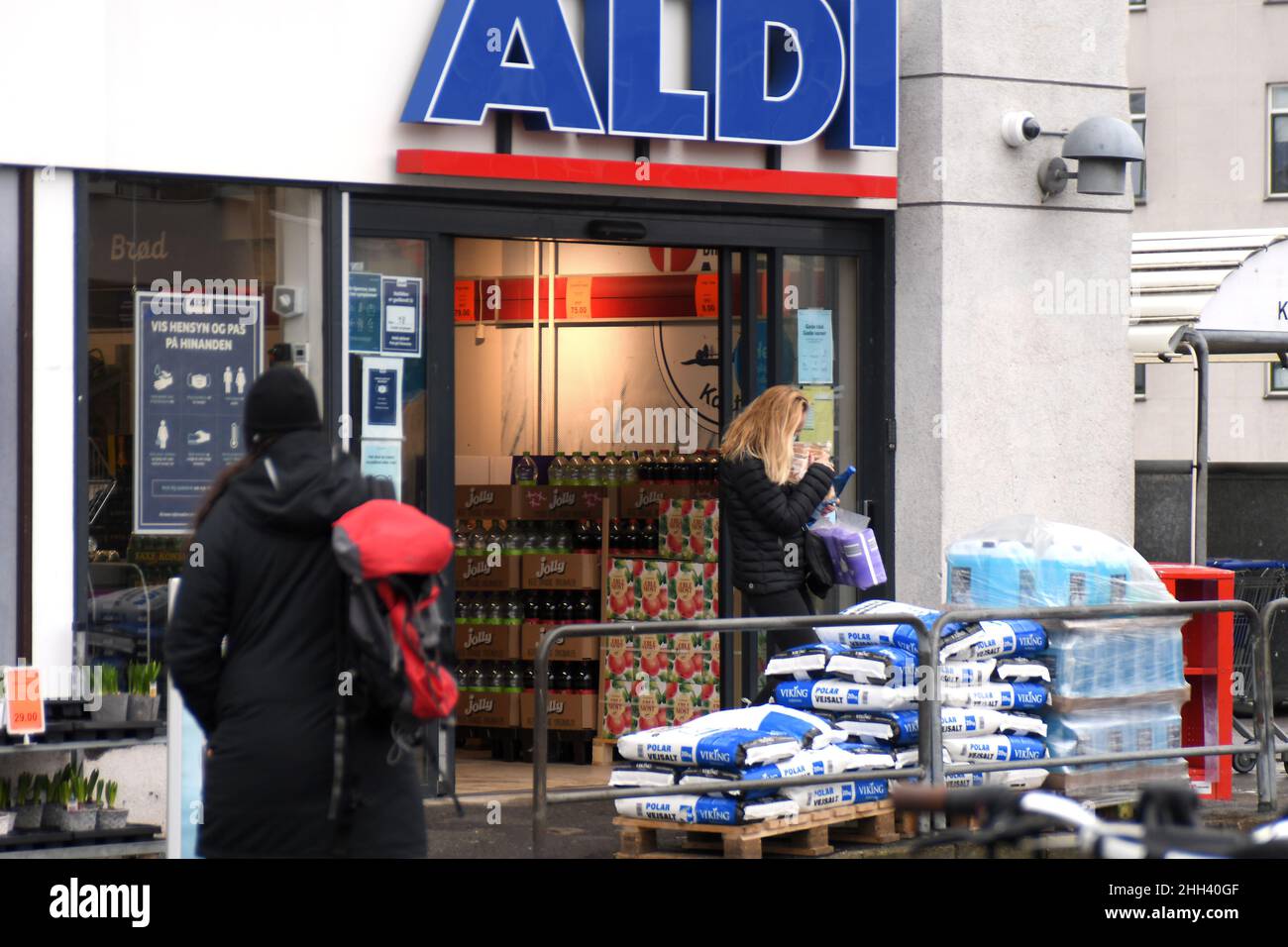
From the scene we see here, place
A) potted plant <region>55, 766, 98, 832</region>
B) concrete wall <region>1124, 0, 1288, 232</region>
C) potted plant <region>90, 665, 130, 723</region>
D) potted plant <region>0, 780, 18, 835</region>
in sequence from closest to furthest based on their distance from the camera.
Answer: potted plant <region>0, 780, 18, 835</region> < potted plant <region>55, 766, 98, 832</region> < potted plant <region>90, 665, 130, 723</region> < concrete wall <region>1124, 0, 1288, 232</region>

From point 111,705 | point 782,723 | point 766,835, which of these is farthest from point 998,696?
point 111,705

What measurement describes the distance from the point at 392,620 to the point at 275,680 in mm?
357

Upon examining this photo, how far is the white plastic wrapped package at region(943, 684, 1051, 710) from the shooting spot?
8977mm

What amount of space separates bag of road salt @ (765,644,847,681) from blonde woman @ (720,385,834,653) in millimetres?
627

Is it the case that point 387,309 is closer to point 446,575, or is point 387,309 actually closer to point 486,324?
point 446,575

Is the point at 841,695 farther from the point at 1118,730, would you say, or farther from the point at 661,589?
the point at 661,589

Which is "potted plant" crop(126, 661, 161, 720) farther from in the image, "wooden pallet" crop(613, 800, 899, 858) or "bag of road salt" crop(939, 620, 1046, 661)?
"bag of road salt" crop(939, 620, 1046, 661)

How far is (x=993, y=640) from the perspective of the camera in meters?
9.05

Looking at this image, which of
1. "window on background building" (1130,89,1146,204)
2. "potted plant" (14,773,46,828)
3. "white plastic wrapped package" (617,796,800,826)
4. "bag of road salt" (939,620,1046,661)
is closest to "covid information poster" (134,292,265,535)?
"potted plant" (14,773,46,828)

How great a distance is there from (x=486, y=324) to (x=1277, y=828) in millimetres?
10945

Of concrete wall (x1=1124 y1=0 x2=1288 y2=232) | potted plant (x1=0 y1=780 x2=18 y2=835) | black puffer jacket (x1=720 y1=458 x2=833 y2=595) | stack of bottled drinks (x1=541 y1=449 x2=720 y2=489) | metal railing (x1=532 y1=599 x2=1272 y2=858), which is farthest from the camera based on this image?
concrete wall (x1=1124 y1=0 x2=1288 y2=232)

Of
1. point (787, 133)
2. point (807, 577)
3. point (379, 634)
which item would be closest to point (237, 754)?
point (379, 634)
